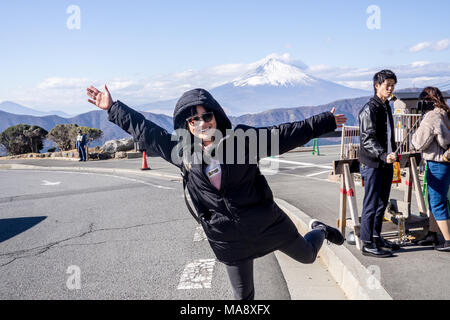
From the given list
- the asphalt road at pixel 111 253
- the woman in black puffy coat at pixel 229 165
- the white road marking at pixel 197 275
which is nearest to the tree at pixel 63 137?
the asphalt road at pixel 111 253

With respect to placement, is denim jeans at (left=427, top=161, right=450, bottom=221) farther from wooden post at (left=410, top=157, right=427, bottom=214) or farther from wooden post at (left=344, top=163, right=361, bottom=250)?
wooden post at (left=344, top=163, right=361, bottom=250)

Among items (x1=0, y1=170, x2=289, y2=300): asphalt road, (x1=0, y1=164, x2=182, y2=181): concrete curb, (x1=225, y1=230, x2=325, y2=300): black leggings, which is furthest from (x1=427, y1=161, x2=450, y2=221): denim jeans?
(x1=0, y1=164, x2=182, y2=181): concrete curb

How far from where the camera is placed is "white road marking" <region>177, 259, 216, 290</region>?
394 centimetres

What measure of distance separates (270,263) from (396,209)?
1.96 metres

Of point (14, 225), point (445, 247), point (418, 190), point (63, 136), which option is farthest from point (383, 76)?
point (63, 136)

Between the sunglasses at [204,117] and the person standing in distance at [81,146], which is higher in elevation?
the sunglasses at [204,117]

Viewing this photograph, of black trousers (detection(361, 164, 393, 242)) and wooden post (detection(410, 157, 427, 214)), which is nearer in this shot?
black trousers (detection(361, 164, 393, 242))

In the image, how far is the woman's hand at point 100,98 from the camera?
289cm

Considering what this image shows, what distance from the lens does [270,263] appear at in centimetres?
464

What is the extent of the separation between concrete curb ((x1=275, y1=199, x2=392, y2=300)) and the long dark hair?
6.32ft

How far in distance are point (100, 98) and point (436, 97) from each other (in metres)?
3.65

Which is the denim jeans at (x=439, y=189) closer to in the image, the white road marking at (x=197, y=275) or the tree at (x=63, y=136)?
the white road marking at (x=197, y=275)

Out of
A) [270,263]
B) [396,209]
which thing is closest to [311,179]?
[396,209]
